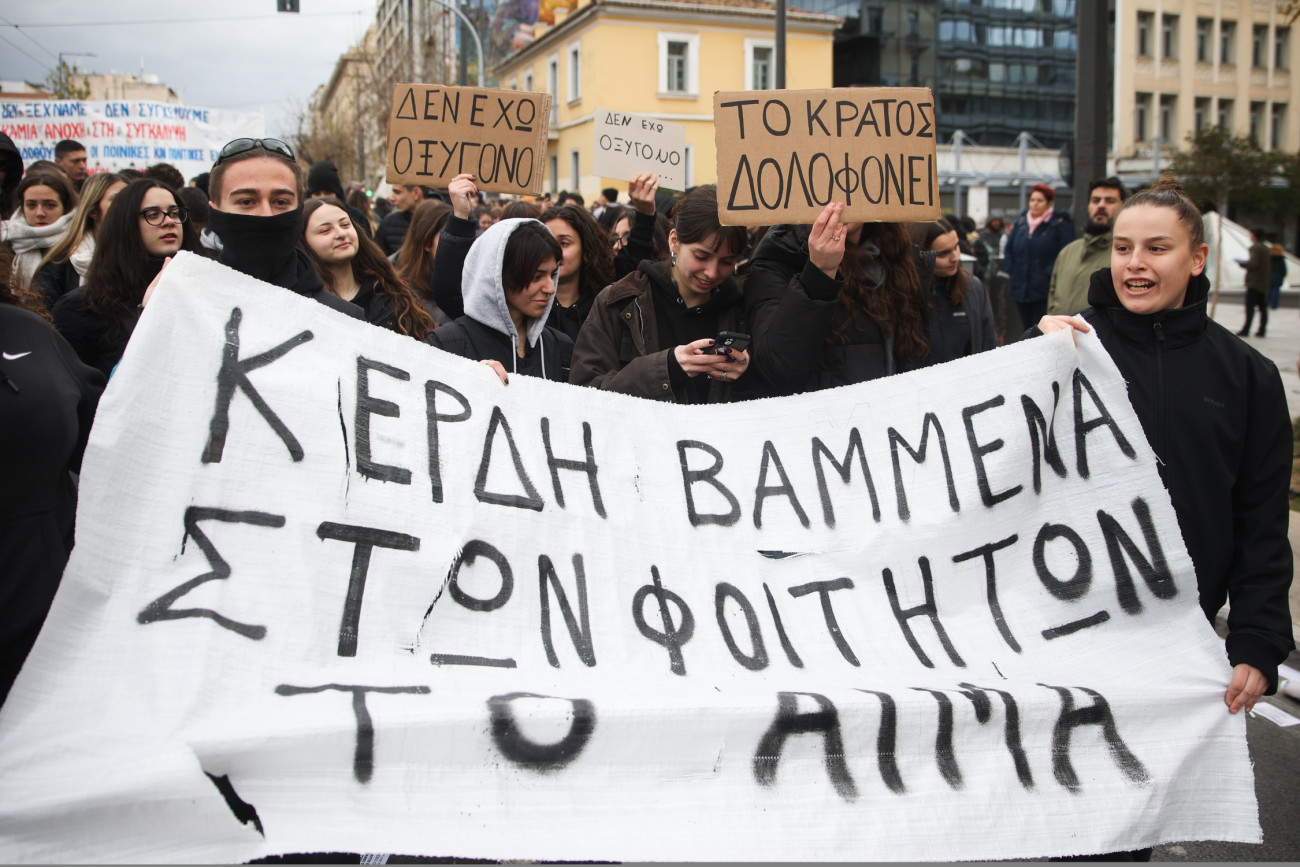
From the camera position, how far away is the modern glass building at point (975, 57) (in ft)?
170

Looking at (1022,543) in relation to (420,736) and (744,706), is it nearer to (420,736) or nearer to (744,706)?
(744,706)

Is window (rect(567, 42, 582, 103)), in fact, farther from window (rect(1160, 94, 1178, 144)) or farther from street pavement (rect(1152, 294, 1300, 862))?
street pavement (rect(1152, 294, 1300, 862))

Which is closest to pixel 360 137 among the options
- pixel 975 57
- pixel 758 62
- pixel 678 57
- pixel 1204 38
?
pixel 678 57

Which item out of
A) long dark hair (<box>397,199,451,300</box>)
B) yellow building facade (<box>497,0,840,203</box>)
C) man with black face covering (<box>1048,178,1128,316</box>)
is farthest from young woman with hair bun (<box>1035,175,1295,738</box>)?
yellow building facade (<box>497,0,840,203</box>)

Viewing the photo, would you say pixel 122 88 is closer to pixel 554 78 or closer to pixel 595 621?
pixel 554 78

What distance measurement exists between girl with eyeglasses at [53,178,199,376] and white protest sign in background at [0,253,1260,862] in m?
1.49

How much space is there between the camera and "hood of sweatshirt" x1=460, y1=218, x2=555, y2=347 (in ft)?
10.7

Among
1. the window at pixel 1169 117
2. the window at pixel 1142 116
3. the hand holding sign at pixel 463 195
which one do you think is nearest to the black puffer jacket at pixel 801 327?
the hand holding sign at pixel 463 195

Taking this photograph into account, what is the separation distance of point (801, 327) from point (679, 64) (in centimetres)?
3750

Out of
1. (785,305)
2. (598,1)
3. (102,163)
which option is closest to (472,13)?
(598,1)

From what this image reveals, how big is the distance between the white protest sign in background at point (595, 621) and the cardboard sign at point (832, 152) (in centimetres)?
62

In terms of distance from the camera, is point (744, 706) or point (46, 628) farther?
point (744, 706)

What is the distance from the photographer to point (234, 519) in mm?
2127

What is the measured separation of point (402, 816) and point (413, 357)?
1105mm
